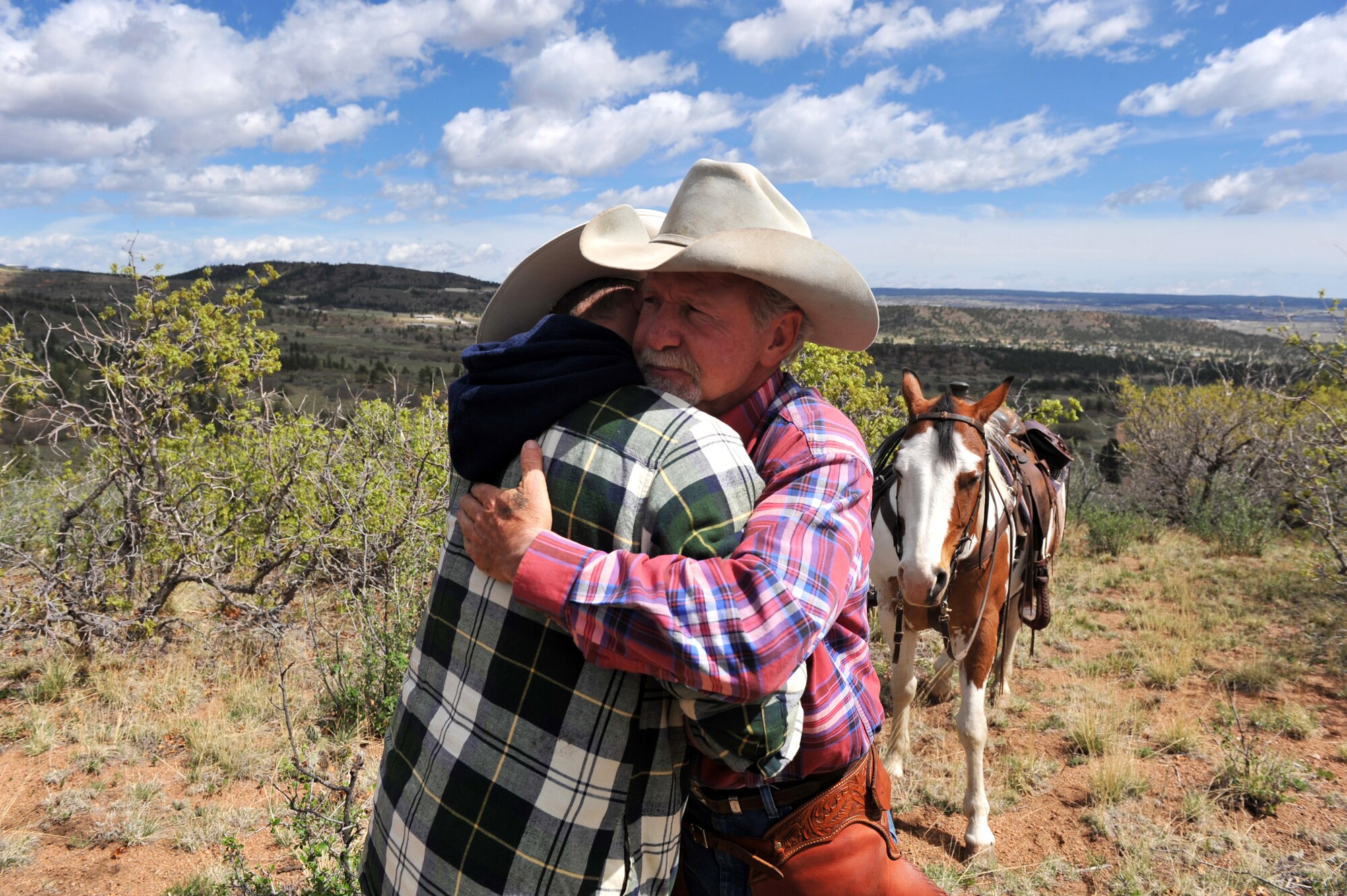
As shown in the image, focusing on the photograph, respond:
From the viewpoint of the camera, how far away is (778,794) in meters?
1.62

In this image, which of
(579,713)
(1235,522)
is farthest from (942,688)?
(1235,522)

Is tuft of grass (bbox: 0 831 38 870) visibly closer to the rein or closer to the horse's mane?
the rein

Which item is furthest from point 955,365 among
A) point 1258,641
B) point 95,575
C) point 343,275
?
point 343,275

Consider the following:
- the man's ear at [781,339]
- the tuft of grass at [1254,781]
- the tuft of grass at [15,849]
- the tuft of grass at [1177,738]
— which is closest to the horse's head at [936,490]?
the man's ear at [781,339]

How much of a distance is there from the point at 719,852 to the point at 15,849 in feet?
12.0

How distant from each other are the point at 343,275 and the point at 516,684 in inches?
3382

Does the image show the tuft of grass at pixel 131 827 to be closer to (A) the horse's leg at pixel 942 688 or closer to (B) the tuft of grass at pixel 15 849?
(B) the tuft of grass at pixel 15 849

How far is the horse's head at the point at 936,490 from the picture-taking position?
3219mm

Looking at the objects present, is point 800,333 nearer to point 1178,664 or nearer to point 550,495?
point 550,495

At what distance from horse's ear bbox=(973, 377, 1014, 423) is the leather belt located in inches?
95.5

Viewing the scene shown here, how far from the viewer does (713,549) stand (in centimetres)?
128

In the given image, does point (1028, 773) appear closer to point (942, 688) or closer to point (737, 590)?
point (942, 688)

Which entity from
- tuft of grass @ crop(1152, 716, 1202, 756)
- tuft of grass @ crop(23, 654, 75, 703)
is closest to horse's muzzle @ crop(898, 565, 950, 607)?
tuft of grass @ crop(1152, 716, 1202, 756)

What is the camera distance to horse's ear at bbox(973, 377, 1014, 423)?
3.62 metres
